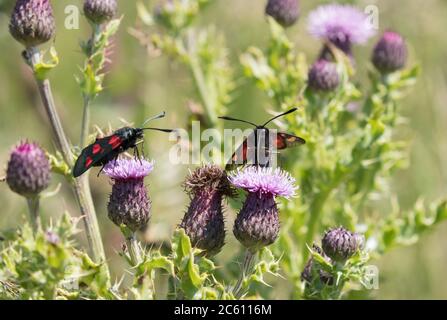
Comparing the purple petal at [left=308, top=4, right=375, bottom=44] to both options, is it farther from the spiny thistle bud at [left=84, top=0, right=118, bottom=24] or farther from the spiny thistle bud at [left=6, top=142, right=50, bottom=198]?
the spiny thistle bud at [left=6, top=142, right=50, bottom=198]

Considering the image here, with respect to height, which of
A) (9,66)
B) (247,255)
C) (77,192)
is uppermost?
(9,66)

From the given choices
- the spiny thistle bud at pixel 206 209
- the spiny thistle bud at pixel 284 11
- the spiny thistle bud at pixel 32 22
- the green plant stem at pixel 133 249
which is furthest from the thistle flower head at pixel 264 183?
the spiny thistle bud at pixel 284 11

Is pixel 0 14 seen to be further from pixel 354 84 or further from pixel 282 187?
pixel 282 187

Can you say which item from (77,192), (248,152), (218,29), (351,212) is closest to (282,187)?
(248,152)

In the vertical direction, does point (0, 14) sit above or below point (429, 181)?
above
